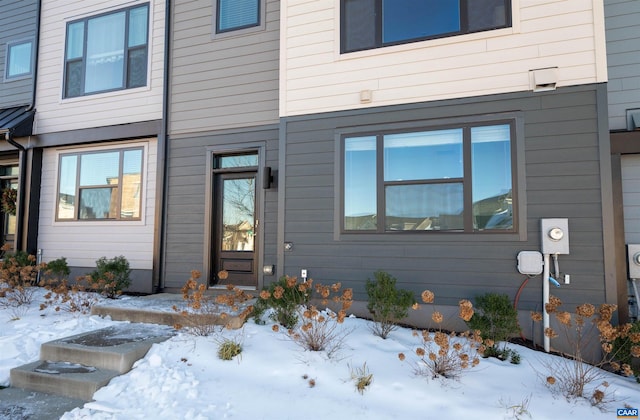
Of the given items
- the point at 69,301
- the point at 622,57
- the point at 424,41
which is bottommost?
the point at 69,301

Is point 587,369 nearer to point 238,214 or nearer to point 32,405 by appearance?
point 32,405

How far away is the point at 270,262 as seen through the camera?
5.67 m

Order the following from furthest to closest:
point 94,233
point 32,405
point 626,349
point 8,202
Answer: point 8,202 → point 94,233 → point 626,349 → point 32,405

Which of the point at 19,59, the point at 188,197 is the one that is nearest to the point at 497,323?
the point at 188,197

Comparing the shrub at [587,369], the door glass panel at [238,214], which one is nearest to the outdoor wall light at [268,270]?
the door glass panel at [238,214]

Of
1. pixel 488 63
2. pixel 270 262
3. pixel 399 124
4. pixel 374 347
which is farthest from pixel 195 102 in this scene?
pixel 374 347

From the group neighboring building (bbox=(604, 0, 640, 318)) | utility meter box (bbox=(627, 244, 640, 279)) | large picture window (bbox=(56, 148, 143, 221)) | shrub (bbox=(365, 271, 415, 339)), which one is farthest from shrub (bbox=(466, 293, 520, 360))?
large picture window (bbox=(56, 148, 143, 221))

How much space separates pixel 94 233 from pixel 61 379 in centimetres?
430

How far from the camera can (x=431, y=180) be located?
15.1ft

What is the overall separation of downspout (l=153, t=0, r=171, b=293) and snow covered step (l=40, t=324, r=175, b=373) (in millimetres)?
2227

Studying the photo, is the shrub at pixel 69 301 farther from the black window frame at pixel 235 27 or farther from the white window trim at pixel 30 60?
the white window trim at pixel 30 60

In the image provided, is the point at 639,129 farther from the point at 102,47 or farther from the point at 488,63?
the point at 102,47

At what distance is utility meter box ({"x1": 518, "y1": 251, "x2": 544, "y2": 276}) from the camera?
4.09 m

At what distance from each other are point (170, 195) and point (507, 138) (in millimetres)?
5055
